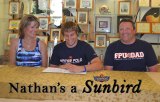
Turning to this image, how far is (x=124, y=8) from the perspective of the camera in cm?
417

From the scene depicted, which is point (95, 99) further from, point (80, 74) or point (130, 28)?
point (130, 28)

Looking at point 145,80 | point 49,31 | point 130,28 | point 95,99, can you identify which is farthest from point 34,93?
point 49,31

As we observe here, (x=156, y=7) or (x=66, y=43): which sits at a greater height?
(x=156, y=7)

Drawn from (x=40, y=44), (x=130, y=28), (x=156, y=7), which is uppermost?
(x=156, y=7)

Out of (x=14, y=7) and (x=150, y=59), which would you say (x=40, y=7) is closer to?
(x=14, y=7)

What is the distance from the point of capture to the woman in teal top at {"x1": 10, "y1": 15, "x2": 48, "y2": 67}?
218 cm

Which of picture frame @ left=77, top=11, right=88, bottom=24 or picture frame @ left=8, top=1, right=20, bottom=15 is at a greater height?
picture frame @ left=8, top=1, right=20, bottom=15

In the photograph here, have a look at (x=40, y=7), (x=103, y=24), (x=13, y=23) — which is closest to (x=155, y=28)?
(x=103, y=24)

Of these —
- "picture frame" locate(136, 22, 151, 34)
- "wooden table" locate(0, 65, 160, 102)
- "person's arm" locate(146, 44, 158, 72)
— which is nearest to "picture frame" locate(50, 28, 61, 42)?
"picture frame" locate(136, 22, 151, 34)

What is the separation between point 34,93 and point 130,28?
1.42 meters

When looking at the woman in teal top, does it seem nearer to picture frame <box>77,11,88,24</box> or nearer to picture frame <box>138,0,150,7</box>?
picture frame <box>77,11,88,24</box>

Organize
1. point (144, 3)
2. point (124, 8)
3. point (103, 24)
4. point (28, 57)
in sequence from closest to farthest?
point (28, 57) → point (144, 3) → point (124, 8) → point (103, 24)

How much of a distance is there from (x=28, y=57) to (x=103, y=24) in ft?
7.58

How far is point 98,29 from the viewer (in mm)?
4270
